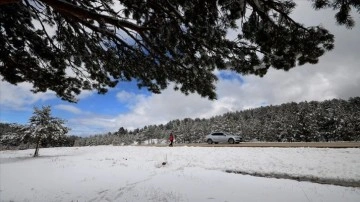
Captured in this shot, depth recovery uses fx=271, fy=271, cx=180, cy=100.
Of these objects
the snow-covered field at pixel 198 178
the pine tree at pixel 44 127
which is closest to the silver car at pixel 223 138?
the snow-covered field at pixel 198 178

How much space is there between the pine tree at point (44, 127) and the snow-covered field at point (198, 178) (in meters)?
6.44

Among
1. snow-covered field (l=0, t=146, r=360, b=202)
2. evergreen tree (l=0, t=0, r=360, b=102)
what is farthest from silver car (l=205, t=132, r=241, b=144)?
evergreen tree (l=0, t=0, r=360, b=102)

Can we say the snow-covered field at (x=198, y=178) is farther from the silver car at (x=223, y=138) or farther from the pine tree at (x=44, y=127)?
the silver car at (x=223, y=138)

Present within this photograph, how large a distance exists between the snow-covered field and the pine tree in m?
6.44

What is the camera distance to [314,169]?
1680cm

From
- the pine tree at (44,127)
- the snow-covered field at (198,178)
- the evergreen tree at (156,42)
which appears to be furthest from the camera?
the pine tree at (44,127)

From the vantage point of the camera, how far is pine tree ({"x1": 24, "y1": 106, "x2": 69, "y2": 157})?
31.7 meters

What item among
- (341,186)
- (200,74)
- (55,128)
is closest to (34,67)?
(200,74)

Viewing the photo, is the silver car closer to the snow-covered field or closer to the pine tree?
the snow-covered field

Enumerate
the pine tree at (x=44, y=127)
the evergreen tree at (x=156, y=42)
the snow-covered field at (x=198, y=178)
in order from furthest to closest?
the pine tree at (x=44, y=127) < the snow-covered field at (x=198, y=178) < the evergreen tree at (x=156, y=42)

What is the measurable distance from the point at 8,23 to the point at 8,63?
1416mm

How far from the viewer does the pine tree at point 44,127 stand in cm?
3170

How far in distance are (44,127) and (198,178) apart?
22.9m

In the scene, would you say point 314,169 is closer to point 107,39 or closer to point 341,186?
point 341,186
